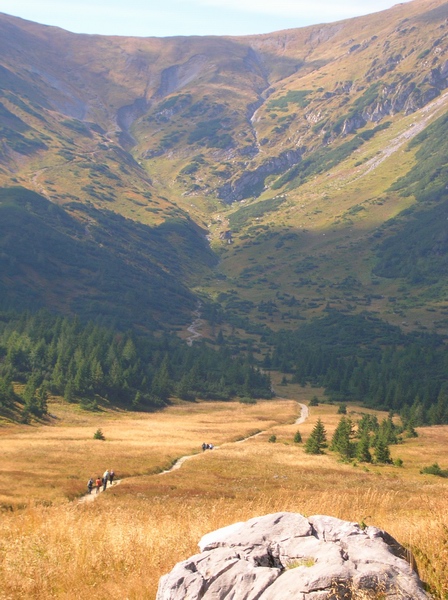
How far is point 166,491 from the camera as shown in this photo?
39.7 metres

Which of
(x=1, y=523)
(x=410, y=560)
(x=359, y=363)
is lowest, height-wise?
(x=1, y=523)

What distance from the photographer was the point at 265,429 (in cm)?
10375

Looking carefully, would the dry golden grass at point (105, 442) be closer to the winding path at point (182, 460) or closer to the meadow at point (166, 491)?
the meadow at point (166, 491)

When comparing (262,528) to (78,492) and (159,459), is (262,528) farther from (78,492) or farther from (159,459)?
(159,459)

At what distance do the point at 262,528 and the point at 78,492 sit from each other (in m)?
32.3

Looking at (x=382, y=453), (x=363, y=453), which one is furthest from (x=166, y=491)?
(x=382, y=453)

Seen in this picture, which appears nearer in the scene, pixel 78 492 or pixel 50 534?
Result: pixel 50 534

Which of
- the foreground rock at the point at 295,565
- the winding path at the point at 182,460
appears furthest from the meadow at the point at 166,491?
the foreground rock at the point at 295,565

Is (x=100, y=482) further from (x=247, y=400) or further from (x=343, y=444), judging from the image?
(x=247, y=400)

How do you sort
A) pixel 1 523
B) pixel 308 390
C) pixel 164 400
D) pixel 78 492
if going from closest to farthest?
pixel 1 523, pixel 78 492, pixel 164 400, pixel 308 390

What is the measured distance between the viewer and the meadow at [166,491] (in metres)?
11.3

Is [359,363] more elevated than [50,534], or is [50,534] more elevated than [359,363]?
[359,363]

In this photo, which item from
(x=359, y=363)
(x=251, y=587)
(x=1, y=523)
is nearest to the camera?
(x=251, y=587)

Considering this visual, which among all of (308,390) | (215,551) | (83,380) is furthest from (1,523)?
(308,390)
